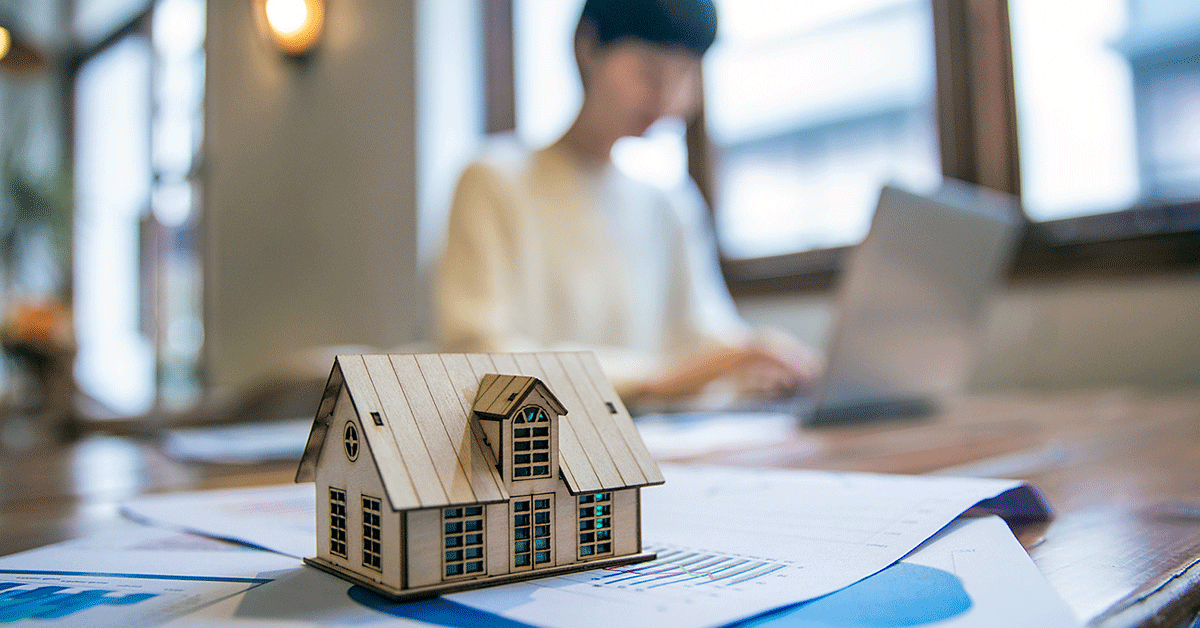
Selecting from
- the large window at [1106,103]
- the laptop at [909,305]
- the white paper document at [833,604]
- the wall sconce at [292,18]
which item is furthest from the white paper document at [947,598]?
the large window at [1106,103]

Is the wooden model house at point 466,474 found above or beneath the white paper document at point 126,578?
above

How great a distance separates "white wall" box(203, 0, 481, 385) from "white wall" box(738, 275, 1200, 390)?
4.52 feet

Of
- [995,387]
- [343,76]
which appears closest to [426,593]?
[343,76]

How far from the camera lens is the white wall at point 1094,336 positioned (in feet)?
4.69

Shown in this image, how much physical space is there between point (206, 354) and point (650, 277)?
0.90m

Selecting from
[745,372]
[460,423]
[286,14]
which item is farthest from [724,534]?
[745,372]

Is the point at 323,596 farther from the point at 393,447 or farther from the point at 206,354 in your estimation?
the point at 206,354

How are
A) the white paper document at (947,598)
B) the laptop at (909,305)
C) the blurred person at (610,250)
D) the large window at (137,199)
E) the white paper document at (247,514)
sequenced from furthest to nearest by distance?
1. the blurred person at (610,250)
2. the large window at (137,199)
3. the laptop at (909,305)
4. the white paper document at (247,514)
5. the white paper document at (947,598)

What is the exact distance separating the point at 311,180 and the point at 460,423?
1356 mm

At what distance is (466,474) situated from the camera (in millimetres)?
228

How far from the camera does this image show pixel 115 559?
0.30 metres

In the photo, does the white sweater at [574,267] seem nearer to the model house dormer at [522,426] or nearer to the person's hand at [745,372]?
the person's hand at [745,372]

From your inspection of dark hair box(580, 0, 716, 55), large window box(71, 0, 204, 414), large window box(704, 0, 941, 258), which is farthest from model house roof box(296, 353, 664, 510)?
large window box(704, 0, 941, 258)

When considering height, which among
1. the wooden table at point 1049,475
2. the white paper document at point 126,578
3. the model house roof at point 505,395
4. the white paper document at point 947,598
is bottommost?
the wooden table at point 1049,475
